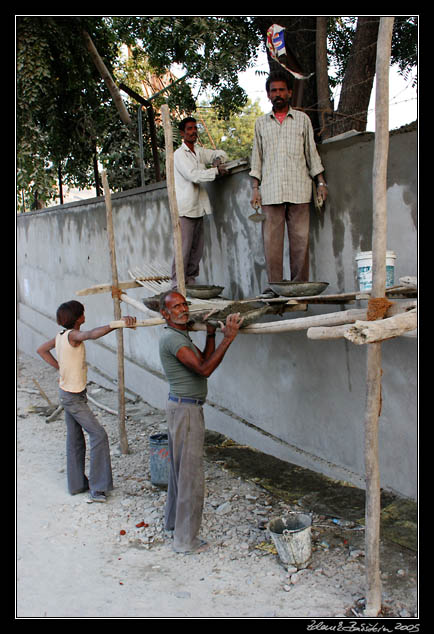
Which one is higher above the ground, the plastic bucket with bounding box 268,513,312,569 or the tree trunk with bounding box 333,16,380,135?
the tree trunk with bounding box 333,16,380,135

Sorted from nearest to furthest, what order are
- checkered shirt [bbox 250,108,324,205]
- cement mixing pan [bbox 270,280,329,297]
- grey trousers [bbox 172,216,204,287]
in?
cement mixing pan [bbox 270,280,329,297] → checkered shirt [bbox 250,108,324,205] → grey trousers [bbox 172,216,204,287]

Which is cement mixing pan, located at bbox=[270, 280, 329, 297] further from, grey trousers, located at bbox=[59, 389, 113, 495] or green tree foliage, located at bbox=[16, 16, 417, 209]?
green tree foliage, located at bbox=[16, 16, 417, 209]

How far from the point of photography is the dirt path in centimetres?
318

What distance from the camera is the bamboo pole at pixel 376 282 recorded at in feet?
8.71

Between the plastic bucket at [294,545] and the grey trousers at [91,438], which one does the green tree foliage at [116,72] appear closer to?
the grey trousers at [91,438]

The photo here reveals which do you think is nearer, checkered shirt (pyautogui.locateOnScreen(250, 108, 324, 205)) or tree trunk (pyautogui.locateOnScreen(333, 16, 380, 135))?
checkered shirt (pyautogui.locateOnScreen(250, 108, 324, 205))

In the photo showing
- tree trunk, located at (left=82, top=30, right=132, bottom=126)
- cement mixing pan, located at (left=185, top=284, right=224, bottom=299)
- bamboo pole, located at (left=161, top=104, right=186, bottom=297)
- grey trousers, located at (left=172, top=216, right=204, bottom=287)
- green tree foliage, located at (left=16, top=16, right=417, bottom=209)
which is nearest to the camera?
bamboo pole, located at (left=161, top=104, right=186, bottom=297)

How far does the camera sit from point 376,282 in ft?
9.14

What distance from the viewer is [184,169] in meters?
5.19

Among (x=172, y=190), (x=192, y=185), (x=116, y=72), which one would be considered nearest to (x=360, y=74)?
(x=192, y=185)

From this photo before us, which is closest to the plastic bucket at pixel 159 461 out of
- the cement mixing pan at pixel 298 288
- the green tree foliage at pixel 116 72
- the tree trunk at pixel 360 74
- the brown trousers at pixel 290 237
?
the brown trousers at pixel 290 237

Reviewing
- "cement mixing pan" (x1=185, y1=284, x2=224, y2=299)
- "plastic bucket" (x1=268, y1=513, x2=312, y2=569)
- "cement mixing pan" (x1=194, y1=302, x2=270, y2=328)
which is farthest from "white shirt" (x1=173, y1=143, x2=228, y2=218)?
"plastic bucket" (x1=268, y1=513, x2=312, y2=569)

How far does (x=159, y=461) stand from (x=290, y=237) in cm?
216

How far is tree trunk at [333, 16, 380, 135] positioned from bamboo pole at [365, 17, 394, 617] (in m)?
3.70
